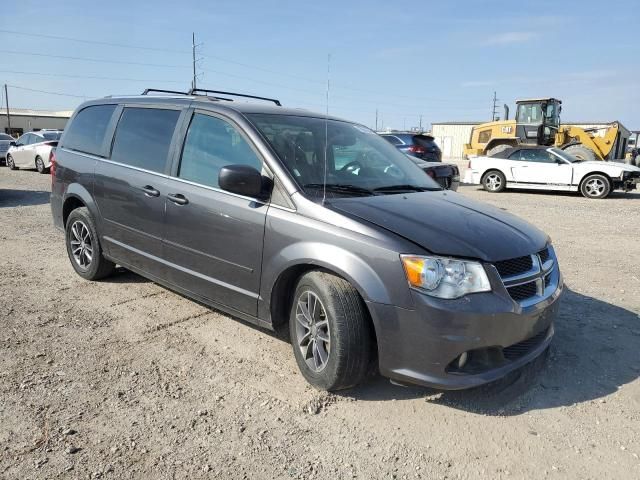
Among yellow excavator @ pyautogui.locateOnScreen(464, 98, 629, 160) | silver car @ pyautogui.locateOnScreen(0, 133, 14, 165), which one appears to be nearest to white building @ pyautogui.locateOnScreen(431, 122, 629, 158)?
yellow excavator @ pyautogui.locateOnScreen(464, 98, 629, 160)

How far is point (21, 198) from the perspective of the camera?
37.4 feet

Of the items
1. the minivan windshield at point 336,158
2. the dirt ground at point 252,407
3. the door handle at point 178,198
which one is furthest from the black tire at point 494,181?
the door handle at point 178,198

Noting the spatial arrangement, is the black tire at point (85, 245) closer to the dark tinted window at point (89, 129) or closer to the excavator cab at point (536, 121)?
the dark tinted window at point (89, 129)

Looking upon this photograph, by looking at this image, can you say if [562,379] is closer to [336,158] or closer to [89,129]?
[336,158]

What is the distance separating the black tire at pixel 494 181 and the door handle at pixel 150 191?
1359 centimetres

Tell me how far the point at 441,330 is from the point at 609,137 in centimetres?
1984

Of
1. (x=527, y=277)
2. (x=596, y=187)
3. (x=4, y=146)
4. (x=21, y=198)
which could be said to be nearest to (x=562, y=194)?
(x=596, y=187)

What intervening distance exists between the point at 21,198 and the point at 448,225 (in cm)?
1113

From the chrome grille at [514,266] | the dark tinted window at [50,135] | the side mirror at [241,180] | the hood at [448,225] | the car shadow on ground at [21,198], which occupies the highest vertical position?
the dark tinted window at [50,135]

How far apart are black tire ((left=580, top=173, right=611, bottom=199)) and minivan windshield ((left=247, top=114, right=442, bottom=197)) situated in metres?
12.1

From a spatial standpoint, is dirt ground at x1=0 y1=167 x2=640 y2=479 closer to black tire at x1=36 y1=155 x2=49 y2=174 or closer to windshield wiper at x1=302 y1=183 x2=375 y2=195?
windshield wiper at x1=302 y1=183 x2=375 y2=195

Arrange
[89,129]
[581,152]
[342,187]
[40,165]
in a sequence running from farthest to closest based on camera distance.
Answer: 1. [581,152]
2. [40,165]
3. [89,129]
4. [342,187]

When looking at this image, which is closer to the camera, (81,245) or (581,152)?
(81,245)

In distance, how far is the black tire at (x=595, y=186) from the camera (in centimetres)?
1432
